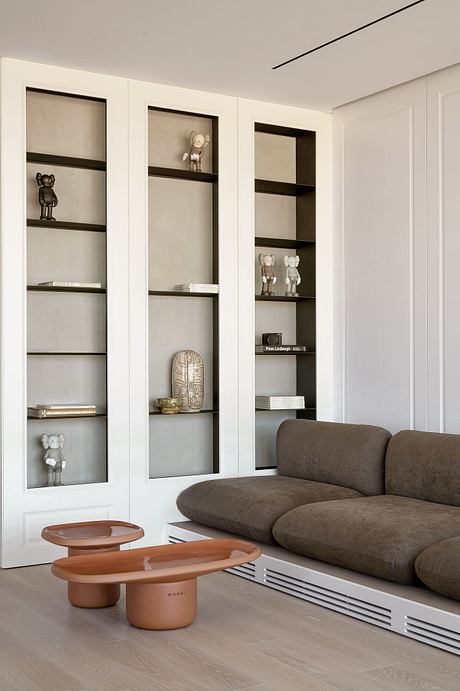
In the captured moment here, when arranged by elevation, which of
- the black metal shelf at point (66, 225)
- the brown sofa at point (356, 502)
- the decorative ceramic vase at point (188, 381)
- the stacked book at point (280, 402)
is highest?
the black metal shelf at point (66, 225)

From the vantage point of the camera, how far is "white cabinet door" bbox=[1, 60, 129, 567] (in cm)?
495

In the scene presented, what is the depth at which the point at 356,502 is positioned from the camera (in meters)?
4.55

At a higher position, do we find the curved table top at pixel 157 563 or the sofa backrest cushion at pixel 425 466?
the sofa backrest cushion at pixel 425 466

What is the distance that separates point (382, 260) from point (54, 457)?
2.30m

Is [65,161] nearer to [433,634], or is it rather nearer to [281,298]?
[281,298]

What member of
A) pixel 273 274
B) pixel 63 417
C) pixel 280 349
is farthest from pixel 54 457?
pixel 273 274

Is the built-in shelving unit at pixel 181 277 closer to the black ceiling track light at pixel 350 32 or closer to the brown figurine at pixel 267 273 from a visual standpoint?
the brown figurine at pixel 267 273

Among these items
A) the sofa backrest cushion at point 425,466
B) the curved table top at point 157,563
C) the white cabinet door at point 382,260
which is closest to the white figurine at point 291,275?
the white cabinet door at point 382,260

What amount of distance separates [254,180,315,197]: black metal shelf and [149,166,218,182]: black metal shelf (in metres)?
0.32

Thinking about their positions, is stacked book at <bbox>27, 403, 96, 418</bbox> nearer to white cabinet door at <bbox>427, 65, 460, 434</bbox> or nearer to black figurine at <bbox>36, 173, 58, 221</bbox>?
black figurine at <bbox>36, 173, 58, 221</bbox>

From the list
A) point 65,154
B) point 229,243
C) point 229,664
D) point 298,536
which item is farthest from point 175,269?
point 229,664

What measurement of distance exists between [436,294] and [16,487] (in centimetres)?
259

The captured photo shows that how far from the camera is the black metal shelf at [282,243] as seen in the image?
587 centimetres

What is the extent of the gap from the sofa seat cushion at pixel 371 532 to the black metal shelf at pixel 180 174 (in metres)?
2.25
